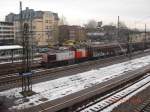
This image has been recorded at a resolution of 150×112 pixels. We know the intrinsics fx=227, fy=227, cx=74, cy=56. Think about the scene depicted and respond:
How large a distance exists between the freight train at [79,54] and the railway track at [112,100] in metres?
15.0

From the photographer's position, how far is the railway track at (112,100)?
1650 cm

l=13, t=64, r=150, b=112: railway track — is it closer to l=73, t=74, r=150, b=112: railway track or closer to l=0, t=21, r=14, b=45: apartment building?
l=73, t=74, r=150, b=112: railway track

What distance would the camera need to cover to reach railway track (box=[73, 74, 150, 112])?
1650 cm

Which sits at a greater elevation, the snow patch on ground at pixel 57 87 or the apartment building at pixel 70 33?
the apartment building at pixel 70 33

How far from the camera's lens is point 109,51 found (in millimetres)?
49531

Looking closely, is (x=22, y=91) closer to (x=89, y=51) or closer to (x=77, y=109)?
(x=77, y=109)

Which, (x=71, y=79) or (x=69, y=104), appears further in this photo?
(x=71, y=79)

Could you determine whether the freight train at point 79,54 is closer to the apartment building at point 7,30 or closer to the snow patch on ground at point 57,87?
the snow patch on ground at point 57,87

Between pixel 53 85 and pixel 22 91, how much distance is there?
12.2 ft

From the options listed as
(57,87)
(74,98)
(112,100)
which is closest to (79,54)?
(57,87)

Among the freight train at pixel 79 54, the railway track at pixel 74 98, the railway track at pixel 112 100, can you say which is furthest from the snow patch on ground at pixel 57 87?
the freight train at pixel 79 54

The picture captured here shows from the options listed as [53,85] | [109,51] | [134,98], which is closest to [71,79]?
[53,85]

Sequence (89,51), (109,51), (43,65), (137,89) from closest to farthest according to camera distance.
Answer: (137,89) < (43,65) < (89,51) < (109,51)

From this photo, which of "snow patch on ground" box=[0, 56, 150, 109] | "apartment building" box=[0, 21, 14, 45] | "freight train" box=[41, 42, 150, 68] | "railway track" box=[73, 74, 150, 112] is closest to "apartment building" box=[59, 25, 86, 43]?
"apartment building" box=[0, 21, 14, 45]
